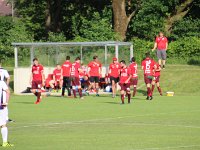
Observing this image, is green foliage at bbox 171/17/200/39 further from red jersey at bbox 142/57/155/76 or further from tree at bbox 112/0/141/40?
red jersey at bbox 142/57/155/76

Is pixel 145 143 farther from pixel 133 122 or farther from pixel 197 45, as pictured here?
pixel 197 45

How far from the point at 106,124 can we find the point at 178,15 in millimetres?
35393

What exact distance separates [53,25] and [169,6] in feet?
39.1

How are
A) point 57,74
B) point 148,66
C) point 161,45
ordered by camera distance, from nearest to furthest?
point 148,66, point 161,45, point 57,74

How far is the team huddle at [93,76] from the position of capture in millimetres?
36356

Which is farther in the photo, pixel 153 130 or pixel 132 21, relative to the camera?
pixel 132 21

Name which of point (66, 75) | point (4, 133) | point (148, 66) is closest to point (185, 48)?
point (66, 75)

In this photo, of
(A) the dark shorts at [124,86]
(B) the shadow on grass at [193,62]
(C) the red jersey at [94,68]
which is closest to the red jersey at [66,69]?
(C) the red jersey at [94,68]

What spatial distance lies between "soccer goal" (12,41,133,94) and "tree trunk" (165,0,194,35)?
13.8 m

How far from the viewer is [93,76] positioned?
43.3 metres

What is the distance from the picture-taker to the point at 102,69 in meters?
45.8

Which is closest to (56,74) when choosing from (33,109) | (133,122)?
(33,109)

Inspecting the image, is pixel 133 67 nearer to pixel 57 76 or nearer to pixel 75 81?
pixel 75 81

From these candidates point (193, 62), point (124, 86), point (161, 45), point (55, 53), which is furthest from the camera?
point (193, 62)
